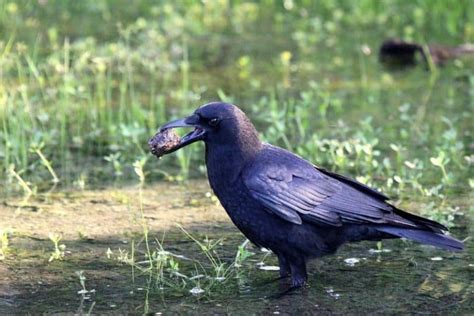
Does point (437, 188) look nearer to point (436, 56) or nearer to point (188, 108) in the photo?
point (188, 108)

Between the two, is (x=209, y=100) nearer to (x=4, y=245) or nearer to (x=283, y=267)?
(x=4, y=245)

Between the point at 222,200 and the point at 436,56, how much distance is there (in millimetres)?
5766

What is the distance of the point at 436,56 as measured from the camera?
10828 mm

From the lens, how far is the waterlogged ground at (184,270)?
5.21 metres

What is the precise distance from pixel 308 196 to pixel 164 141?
3.10 ft

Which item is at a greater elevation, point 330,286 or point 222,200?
point 222,200

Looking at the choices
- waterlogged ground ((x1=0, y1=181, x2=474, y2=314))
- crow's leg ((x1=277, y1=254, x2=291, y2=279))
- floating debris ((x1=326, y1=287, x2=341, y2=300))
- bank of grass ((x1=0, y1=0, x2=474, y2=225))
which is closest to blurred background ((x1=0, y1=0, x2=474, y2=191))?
bank of grass ((x1=0, y1=0, x2=474, y2=225))

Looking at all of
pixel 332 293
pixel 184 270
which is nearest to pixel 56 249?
pixel 184 270

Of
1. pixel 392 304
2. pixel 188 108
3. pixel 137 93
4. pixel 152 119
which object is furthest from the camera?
pixel 137 93

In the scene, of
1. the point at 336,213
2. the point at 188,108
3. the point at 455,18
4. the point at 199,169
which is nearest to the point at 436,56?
the point at 455,18

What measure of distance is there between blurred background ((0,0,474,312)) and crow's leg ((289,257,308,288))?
6.2 inches

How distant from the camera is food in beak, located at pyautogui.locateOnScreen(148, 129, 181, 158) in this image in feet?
19.8

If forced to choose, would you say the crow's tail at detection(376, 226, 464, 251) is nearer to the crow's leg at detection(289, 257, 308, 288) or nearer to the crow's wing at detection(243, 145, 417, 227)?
the crow's wing at detection(243, 145, 417, 227)

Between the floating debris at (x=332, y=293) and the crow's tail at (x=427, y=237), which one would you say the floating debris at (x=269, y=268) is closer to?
the floating debris at (x=332, y=293)
